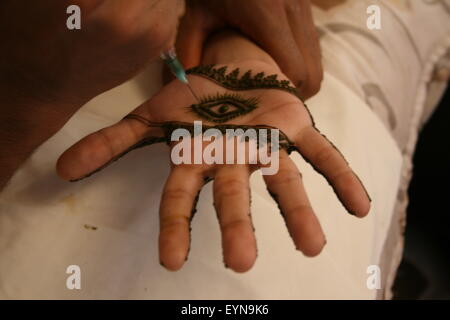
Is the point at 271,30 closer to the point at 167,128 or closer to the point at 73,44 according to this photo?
the point at 167,128

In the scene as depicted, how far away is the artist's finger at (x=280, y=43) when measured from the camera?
0.75m

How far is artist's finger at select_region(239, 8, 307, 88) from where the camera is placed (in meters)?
0.75

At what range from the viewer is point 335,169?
51 centimetres

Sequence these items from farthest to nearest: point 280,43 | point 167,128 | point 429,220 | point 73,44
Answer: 1. point 429,220
2. point 280,43
3. point 167,128
4. point 73,44

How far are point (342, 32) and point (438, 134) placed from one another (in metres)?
Result: 0.44

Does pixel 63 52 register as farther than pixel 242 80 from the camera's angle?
No

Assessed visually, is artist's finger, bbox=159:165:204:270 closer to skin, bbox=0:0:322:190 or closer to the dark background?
skin, bbox=0:0:322:190

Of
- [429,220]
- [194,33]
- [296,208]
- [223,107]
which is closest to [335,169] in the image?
[296,208]

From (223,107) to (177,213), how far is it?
7.7 inches

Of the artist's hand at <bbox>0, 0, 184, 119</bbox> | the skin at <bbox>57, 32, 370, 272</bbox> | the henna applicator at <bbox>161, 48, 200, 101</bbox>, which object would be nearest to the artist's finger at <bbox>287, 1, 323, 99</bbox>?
the skin at <bbox>57, 32, 370, 272</bbox>

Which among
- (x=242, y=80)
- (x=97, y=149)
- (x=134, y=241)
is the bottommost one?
(x=134, y=241)

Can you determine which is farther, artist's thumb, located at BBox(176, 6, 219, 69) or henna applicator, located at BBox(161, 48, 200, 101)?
artist's thumb, located at BBox(176, 6, 219, 69)
